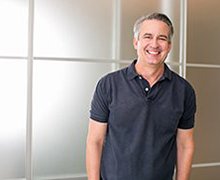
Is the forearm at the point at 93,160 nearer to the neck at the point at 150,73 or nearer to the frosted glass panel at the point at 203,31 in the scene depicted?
the neck at the point at 150,73

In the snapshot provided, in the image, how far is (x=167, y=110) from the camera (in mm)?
1252

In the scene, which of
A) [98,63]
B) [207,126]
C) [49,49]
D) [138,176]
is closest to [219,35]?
[207,126]

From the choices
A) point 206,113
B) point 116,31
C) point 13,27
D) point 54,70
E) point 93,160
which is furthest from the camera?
point 206,113

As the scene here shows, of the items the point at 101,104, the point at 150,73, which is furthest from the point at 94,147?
the point at 150,73

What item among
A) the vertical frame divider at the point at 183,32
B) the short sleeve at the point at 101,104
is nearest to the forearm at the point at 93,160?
the short sleeve at the point at 101,104

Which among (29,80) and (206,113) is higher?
(29,80)

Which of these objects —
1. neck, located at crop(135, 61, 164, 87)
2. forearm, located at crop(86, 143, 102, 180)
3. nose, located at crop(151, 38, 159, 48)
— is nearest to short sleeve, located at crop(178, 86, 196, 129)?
neck, located at crop(135, 61, 164, 87)

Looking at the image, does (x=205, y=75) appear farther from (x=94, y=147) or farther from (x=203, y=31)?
(x=94, y=147)

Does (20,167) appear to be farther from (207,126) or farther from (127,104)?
(207,126)

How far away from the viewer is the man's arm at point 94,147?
1.30m

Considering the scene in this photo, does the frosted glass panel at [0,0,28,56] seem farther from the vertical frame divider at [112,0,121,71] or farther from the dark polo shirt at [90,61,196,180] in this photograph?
the dark polo shirt at [90,61,196,180]

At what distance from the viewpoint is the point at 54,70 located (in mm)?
2133

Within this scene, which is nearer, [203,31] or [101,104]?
[101,104]

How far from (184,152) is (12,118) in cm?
114
